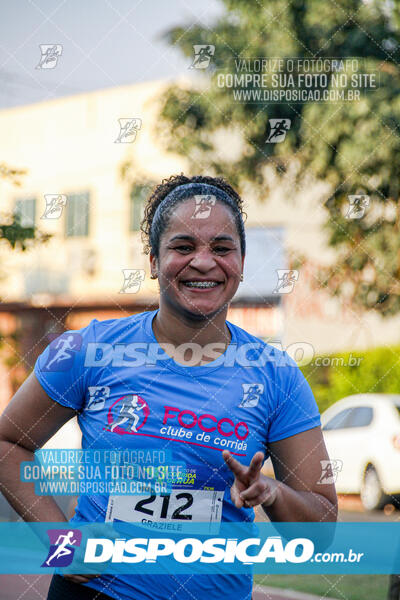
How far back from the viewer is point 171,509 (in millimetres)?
2295

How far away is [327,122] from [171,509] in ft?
24.2

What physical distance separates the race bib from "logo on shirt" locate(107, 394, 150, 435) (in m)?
0.20

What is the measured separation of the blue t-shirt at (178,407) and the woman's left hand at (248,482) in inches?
9.5

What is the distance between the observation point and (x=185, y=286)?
2293 mm

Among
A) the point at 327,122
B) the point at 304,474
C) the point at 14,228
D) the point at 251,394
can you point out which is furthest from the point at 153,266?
the point at 327,122

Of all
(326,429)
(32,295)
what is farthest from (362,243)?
(32,295)

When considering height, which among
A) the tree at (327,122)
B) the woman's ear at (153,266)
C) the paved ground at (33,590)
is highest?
the tree at (327,122)

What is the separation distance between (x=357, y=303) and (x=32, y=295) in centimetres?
1036

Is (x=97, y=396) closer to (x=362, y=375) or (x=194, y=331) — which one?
(x=194, y=331)

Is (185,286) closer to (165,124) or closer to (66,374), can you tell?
(66,374)

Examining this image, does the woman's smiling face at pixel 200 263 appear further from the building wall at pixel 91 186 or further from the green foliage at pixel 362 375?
the building wall at pixel 91 186

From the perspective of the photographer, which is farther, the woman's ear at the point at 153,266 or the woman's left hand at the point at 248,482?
the woman's ear at the point at 153,266

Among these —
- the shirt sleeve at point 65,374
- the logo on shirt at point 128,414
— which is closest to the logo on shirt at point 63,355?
the shirt sleeve at point 65,374

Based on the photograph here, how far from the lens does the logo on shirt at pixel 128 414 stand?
2.19 m
